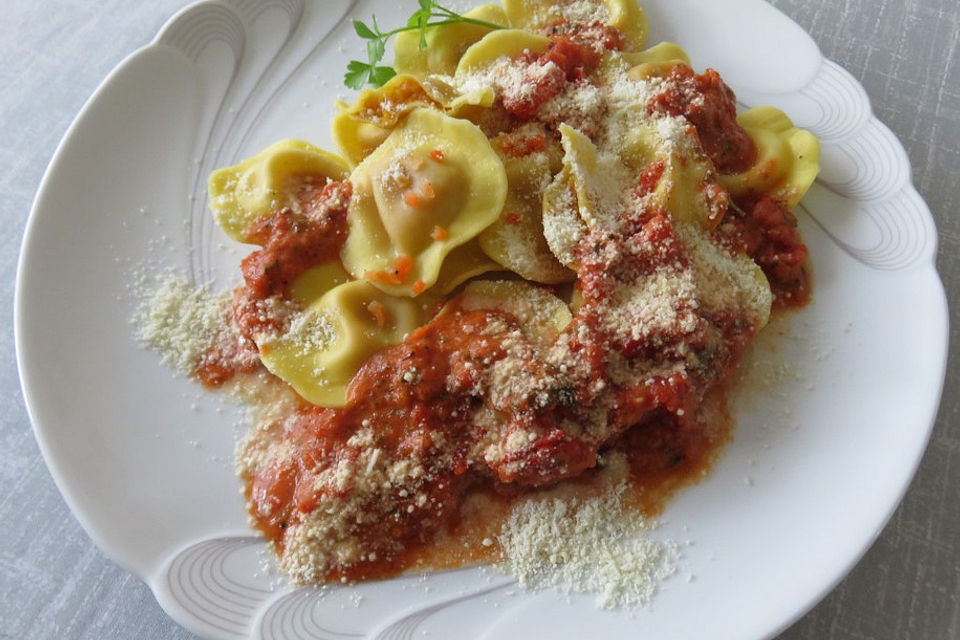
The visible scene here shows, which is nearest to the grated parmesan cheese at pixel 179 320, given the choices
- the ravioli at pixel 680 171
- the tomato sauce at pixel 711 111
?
the ravioli at pixel 680 171

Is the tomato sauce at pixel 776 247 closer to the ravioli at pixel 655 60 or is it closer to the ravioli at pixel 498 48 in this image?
the ravioli at pixel 655 60

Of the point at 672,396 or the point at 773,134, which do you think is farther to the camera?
the point at 773,134

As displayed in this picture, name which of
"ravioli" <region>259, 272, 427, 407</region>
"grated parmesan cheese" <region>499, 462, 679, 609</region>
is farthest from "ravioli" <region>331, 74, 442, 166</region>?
"grated parmesan cheese" <region>499, 462, 679, 609</region>

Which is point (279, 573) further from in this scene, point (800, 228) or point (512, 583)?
point (800, 228)

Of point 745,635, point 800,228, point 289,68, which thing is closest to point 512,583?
point 745,635

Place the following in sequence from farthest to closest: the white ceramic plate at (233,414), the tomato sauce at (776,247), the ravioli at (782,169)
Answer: the ravioli at (782,169) < the tomato sauce at (776,247) < the white ceramic plate at (233,414)

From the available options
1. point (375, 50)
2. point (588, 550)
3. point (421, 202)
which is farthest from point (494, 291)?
point (375, 50)

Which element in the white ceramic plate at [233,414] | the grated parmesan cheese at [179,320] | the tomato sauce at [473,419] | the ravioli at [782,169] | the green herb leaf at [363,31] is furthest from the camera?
the green herb leaf at [363,31]
